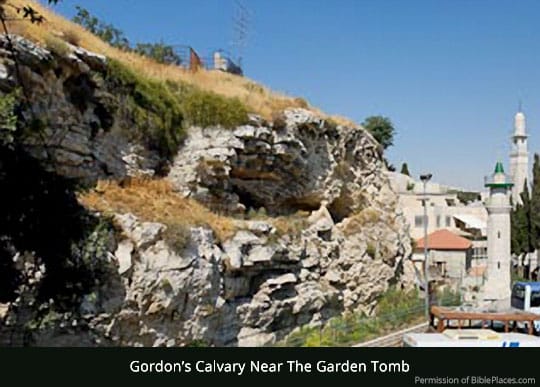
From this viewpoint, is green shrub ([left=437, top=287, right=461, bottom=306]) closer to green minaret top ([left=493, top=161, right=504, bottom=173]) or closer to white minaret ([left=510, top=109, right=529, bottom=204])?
green minaret top ([left=493, top=161, right=504, bottom=173])

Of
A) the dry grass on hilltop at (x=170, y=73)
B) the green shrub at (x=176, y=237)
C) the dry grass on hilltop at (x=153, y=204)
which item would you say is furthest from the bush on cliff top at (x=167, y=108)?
the green shrub at (x=176, y=237)

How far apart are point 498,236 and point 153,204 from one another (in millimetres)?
23901

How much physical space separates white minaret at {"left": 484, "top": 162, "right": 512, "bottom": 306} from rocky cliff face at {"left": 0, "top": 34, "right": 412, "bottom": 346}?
377 inches

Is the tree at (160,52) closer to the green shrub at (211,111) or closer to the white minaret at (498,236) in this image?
the green shrub at (211,111)

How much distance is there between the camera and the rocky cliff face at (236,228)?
12133mm

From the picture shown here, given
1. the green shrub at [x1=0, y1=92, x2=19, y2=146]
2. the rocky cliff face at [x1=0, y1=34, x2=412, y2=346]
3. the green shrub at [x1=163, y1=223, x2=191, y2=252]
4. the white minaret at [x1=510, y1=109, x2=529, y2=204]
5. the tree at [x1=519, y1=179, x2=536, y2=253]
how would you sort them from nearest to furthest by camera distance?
the green shrub at [x1=0, y1=92, x2=19, y2=146] → the rocky cliff face at [x1=0, y1=34, x2=412, y2=346] → the green shrub at [x1=163, y1=223, x2=191, y2=252] → the tree at [x1=519, y1=179, x2=536, y2=253] → the white minaret at [x1=510, y1=109, x2=529, y2=204]

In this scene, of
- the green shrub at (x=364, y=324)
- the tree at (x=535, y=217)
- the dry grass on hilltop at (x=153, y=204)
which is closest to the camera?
the dry grass on hilltop at (x=153, y=204)

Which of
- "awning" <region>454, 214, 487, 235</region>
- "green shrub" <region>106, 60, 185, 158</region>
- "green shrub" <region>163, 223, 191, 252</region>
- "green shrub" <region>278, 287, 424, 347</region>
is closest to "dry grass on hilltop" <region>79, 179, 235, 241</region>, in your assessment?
"green shrub" <region>163, 223, 191, 252</region>

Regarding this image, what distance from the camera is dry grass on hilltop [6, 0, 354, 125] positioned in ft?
47.1

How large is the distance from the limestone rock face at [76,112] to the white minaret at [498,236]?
74.0ft

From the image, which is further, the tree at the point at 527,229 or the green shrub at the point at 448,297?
the tree at the point at 527,229

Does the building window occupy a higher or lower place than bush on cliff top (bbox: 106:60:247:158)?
lower

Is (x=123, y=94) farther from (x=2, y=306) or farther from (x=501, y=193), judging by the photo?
(x=501, y=193)

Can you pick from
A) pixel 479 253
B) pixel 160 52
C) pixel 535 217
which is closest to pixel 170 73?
pixel 160 52
